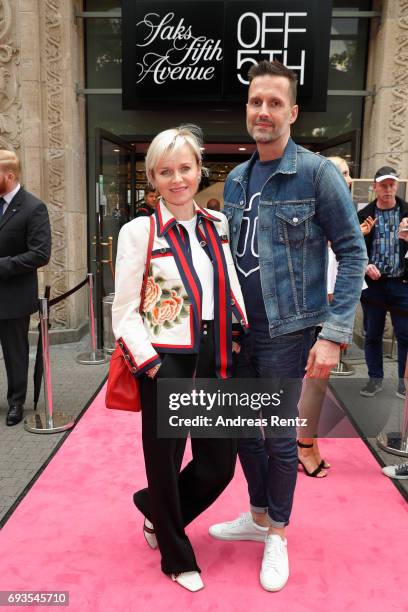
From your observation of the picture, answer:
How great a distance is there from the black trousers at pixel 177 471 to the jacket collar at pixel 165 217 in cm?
40

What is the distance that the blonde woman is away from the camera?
1.92 metres

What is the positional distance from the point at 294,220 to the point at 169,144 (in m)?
0.56

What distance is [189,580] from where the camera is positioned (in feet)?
7.16

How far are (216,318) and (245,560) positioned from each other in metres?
1.21

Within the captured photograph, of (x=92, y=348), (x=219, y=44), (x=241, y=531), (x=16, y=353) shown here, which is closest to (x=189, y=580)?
(x=241, y=531)

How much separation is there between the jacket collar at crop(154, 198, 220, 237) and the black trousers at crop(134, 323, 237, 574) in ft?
1.33

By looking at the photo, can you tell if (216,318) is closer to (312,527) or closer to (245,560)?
(245,560)

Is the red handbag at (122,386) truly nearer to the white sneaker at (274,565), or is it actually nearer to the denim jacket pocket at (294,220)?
the denim jacket pocket at (294,220)

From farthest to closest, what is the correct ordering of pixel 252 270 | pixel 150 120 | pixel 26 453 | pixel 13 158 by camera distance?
pixel 150 120 < pixel 13 158 < pixel 26 453 < pixel 252 270

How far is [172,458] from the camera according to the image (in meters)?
2.06

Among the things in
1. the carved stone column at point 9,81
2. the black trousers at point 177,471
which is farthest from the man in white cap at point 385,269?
the carved stone column at point 9,81

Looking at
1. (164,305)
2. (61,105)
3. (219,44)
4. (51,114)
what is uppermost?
(219,44)

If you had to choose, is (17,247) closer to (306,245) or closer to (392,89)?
(306,245)

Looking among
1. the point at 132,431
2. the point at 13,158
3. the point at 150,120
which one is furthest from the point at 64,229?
the point at 132,431
